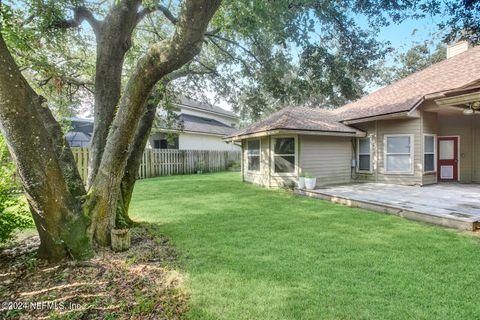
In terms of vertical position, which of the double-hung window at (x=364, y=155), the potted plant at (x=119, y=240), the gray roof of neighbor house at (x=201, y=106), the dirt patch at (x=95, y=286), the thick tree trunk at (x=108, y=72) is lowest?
the dirt patch at (x=95, y=286)

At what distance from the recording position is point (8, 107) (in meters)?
3.26

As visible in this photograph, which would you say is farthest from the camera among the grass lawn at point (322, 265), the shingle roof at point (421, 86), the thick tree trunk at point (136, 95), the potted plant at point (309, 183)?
the potted plant at point (309, 183)

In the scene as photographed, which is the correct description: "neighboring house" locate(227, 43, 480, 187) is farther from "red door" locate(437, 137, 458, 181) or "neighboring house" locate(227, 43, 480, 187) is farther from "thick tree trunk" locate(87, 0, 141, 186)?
"thick tree trunk" locate(87, 0, 141, 186)

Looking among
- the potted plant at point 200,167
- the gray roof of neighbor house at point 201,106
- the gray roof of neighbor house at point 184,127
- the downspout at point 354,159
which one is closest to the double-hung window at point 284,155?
the downspout at point 354,159

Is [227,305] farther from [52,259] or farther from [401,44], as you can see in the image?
[401,44]

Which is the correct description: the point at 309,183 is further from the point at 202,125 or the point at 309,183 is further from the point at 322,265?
the point at 202,125

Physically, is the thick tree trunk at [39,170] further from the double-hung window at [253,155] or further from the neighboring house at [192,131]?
the neighboring house at [192,131]

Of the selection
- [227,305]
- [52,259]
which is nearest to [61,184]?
[52,259]

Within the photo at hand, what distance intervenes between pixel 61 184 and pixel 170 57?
2343mm

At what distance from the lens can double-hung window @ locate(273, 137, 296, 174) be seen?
11.8 meters

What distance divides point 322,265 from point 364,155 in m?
10.3

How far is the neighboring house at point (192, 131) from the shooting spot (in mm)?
18188

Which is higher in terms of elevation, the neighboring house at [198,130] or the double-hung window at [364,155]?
the neighboring house at [198,130]

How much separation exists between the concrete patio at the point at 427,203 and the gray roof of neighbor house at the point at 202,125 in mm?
12775
